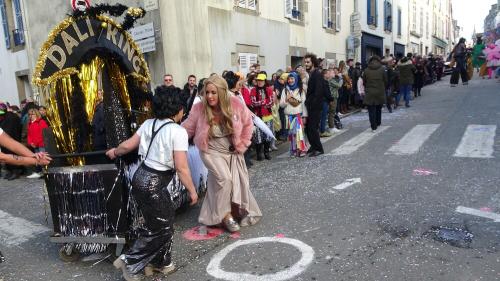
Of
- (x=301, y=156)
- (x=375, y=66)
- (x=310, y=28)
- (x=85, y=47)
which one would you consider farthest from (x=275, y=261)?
(x=310, y=28)

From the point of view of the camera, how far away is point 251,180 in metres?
6.15

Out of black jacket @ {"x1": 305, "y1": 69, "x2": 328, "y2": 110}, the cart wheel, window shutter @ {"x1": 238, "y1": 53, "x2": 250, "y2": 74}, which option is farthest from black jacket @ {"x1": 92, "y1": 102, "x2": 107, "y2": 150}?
window shutter @ {"x1": 238, "y1": 53, "x2": 250, "y2": 74}

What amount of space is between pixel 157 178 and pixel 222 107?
1.11 meters

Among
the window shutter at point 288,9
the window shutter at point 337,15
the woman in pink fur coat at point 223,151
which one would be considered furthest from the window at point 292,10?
the woman in pink fur coat at point 223,151

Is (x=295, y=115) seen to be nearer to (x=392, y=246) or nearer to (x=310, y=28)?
(x=392, y=246)

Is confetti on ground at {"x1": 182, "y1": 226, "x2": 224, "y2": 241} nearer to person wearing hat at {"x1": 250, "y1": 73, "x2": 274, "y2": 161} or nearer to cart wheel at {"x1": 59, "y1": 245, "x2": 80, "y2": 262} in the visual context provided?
cart wheel at {"x1": 59, "y1": 245, "x2": 80, "y2": 262}

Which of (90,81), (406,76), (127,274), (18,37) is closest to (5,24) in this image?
(18,37)

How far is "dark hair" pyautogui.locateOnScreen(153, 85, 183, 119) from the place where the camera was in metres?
3.13

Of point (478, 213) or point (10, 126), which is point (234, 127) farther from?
point (10, 126)

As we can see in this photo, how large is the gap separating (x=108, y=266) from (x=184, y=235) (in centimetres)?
83

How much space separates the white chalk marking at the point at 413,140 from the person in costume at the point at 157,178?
5.04m

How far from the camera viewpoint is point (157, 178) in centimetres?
317

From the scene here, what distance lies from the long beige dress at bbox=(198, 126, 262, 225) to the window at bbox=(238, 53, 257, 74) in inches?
313

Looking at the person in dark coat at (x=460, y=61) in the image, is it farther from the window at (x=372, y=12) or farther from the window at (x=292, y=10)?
the window at (x=292, y=10)
